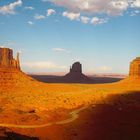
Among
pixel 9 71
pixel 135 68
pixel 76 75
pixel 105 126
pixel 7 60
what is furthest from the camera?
pixel 76 75

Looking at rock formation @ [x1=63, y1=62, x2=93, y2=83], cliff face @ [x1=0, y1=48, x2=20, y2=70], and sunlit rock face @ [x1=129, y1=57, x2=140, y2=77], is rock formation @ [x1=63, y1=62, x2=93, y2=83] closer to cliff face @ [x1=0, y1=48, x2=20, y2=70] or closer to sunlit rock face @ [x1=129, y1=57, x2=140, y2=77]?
sunlit rock face @ [x1=129, y1=57, x2=140, y2=77]

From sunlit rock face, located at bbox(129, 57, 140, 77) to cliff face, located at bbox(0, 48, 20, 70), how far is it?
1308 inches

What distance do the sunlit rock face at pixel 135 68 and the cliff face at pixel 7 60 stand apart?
33235 mm

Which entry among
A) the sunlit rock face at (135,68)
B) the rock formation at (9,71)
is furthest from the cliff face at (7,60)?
the sunlit rock face at (135,68)

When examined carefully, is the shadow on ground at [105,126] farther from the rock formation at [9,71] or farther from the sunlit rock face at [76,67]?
the sunlit rock face at [76,67]

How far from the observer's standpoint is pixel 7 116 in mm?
28344

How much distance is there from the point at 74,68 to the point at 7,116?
9079cm

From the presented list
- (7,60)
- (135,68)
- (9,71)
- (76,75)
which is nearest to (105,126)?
(9,71)

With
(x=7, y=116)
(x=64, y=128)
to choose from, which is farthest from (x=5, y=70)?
(x=64, y=128)

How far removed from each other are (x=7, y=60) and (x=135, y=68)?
3591 centimetres

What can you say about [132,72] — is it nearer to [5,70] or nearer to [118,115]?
[5,70]

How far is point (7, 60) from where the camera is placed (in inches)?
2692

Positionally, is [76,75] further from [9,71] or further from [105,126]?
[105,126]

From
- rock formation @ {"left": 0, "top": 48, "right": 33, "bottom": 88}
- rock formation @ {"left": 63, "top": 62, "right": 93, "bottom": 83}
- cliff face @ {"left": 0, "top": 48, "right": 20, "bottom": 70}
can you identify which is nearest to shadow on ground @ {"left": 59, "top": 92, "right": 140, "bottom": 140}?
rock formation @ {"left": 0, "top": 48, "right": 33, "bottom": 88}
